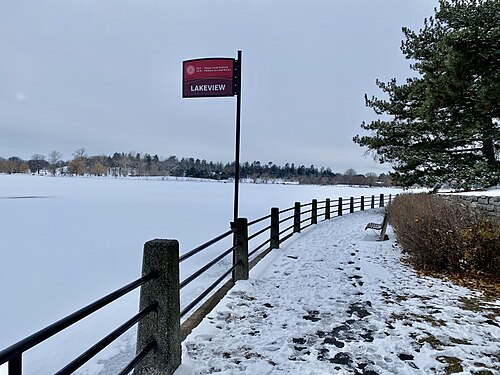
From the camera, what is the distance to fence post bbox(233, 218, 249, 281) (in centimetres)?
511

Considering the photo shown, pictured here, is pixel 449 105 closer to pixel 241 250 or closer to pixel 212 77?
pixel 212 77

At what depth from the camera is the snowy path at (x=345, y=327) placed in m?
2.89

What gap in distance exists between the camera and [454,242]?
578cm

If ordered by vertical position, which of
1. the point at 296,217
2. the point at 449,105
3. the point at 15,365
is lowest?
the point at 296,217

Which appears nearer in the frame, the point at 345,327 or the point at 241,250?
the point at 345,327

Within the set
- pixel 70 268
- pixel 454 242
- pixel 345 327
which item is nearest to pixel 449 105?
pixel 454 242

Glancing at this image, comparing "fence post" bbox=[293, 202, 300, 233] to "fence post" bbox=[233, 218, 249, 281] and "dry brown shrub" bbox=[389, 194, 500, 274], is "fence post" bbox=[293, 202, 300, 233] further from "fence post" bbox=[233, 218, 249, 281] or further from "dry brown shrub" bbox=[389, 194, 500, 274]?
"fence post" bbox=[233, 218, 249, 281]

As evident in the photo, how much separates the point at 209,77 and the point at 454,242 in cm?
486

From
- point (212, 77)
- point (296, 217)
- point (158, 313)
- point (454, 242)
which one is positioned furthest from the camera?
point (296, 217)

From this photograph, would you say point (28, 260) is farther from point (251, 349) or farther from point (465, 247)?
point (465, 247)

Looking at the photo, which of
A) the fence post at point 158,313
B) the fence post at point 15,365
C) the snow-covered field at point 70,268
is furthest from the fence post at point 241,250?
the fence post at point 15,365

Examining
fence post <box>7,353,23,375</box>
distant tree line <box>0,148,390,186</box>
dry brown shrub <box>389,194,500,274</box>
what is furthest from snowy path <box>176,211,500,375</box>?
distant tree line <box>0,148,390,186</box>

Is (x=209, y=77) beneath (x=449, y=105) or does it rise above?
beneath

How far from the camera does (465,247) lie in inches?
222
